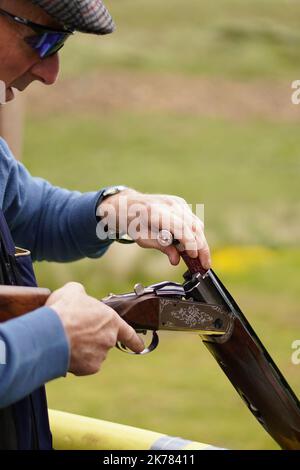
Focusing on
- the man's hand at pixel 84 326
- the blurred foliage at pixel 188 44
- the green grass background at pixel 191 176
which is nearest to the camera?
the man's hand at pixel 84 326

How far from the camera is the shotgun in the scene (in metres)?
2.60

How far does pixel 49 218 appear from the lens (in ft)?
9.71

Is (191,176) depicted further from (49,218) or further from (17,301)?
(17,301)

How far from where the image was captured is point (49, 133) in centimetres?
1642

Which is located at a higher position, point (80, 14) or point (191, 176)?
point (80, 14)

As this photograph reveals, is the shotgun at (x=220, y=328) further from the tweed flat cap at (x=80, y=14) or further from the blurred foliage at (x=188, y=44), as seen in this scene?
the blurred foliage at (x=188, y=44)

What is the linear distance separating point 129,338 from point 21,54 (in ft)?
2.57

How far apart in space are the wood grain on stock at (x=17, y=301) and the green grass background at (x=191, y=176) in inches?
152

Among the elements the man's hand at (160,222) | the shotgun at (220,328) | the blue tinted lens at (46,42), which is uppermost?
the blue tinted lens at (46,42)

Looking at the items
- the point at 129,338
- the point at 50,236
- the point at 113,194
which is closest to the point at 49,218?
the point at 50,236

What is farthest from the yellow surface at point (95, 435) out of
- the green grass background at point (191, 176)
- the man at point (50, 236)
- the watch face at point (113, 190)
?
the green grass background at point (191, 176)

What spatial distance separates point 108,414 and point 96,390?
55 cm

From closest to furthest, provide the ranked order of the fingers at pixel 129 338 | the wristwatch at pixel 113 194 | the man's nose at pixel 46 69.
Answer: the fingers at pixel 129 338 → the man's nose at pixel 46 69 → the wristwatch at pixel 113 194

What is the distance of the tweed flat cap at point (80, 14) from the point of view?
7.75 feet
